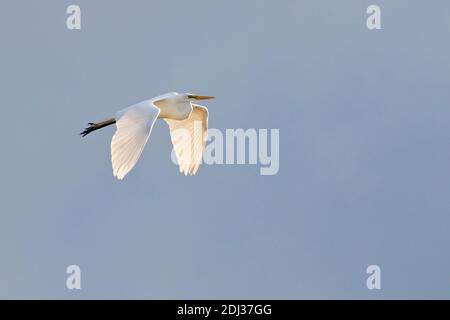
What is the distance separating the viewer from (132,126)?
12812 millimetres

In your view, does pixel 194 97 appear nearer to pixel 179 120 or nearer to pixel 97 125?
pixel 179 120

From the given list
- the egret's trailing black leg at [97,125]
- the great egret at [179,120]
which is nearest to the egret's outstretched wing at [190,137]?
the great egret at [179,120]

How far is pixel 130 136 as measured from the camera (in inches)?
497

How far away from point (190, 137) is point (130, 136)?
230 centimetres

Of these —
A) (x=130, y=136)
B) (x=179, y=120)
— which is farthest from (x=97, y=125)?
(x=130, y=136)

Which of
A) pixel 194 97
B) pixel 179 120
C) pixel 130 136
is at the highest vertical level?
pixel 194 97

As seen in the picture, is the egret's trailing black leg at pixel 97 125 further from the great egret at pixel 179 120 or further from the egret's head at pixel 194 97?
the egret's head at pixel 194 97

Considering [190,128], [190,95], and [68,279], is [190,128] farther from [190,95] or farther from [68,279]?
[68,279]

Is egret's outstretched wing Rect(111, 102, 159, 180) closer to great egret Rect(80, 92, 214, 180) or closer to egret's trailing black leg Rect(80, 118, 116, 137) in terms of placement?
great egret Rect(80, 92, 214, 180)

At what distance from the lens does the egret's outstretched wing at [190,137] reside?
14641 mm

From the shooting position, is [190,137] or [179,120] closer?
[179,120]

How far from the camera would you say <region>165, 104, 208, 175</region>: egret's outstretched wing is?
14641 millimetres
